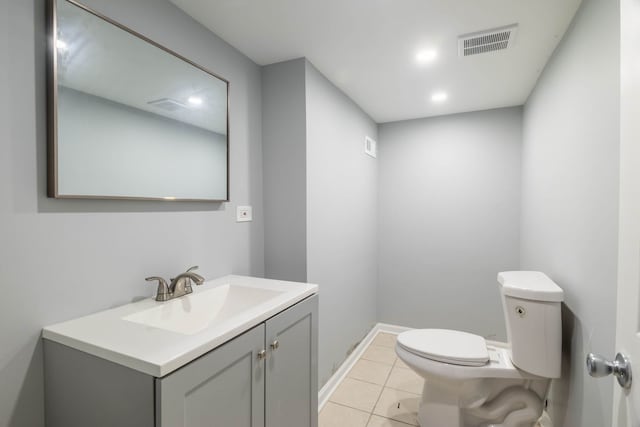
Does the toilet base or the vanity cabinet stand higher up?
the vanity cabinet

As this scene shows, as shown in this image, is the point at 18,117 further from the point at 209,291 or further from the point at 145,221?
the point at 209,291

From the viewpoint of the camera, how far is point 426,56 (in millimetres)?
1883

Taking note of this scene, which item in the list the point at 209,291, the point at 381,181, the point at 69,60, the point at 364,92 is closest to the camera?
the point at 69,60

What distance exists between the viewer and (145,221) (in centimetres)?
131

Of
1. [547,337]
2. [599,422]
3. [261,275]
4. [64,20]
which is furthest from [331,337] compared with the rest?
[64,20]

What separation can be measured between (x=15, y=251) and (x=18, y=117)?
415 millimetres

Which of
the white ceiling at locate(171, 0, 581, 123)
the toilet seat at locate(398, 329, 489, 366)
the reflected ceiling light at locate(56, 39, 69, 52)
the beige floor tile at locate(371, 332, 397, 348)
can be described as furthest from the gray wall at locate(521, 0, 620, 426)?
the reflected ceiling light at locate(56, 39, 69, 52)

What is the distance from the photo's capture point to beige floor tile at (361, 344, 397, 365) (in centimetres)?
269

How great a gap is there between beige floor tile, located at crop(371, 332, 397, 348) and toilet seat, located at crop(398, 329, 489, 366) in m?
1.14

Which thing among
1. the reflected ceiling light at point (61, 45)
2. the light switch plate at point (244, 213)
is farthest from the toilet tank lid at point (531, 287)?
the reflected ceiling light at point (61, 45)

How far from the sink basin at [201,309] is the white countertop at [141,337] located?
43 mm

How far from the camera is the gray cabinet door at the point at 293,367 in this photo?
3.93 feet

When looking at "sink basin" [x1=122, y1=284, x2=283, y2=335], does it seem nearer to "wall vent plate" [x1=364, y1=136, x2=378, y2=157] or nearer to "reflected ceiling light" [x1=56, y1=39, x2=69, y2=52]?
"reflected ceiling light" [x1=56, y1=39, x2=69, y2=52]

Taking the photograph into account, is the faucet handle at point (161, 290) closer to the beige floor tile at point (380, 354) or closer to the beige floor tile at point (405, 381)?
the beige floor tile at point (405, 381)
